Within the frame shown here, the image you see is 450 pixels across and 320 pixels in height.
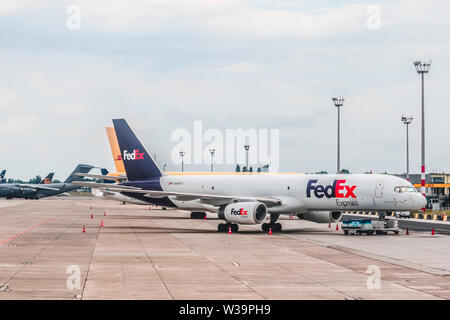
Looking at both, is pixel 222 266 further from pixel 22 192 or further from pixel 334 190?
pixel 22 192

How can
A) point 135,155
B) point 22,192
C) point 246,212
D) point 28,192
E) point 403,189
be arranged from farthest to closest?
point 28,192 < point 22,192 < point 135,155 < point 246,212 < point 403,189

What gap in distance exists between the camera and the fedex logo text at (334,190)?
42469mm

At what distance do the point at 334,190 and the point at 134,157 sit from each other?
18325mm

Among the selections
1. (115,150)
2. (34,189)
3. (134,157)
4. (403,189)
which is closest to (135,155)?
(134,157)

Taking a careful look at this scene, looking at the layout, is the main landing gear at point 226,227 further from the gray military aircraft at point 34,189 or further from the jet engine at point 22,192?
the jet engine at point 22,192

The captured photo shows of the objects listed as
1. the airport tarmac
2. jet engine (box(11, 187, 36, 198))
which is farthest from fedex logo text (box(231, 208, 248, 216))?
jet engine (box(11, 187, 36, 198))

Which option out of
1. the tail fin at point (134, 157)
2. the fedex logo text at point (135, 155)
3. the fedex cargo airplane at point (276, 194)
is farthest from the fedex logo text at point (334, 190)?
the fedex logo text at point (135, 155)

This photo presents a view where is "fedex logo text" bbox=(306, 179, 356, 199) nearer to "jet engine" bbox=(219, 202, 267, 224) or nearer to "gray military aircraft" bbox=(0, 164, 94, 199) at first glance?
"jet engine" bbox=(219, 202, 267, 224)

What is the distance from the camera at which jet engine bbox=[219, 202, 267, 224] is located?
1677 inches

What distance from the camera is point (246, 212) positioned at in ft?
140

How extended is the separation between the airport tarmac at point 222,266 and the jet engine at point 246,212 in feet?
4.02

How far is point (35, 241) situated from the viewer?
36.9 metres

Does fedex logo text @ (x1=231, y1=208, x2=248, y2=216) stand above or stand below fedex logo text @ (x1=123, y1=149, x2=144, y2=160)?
below
